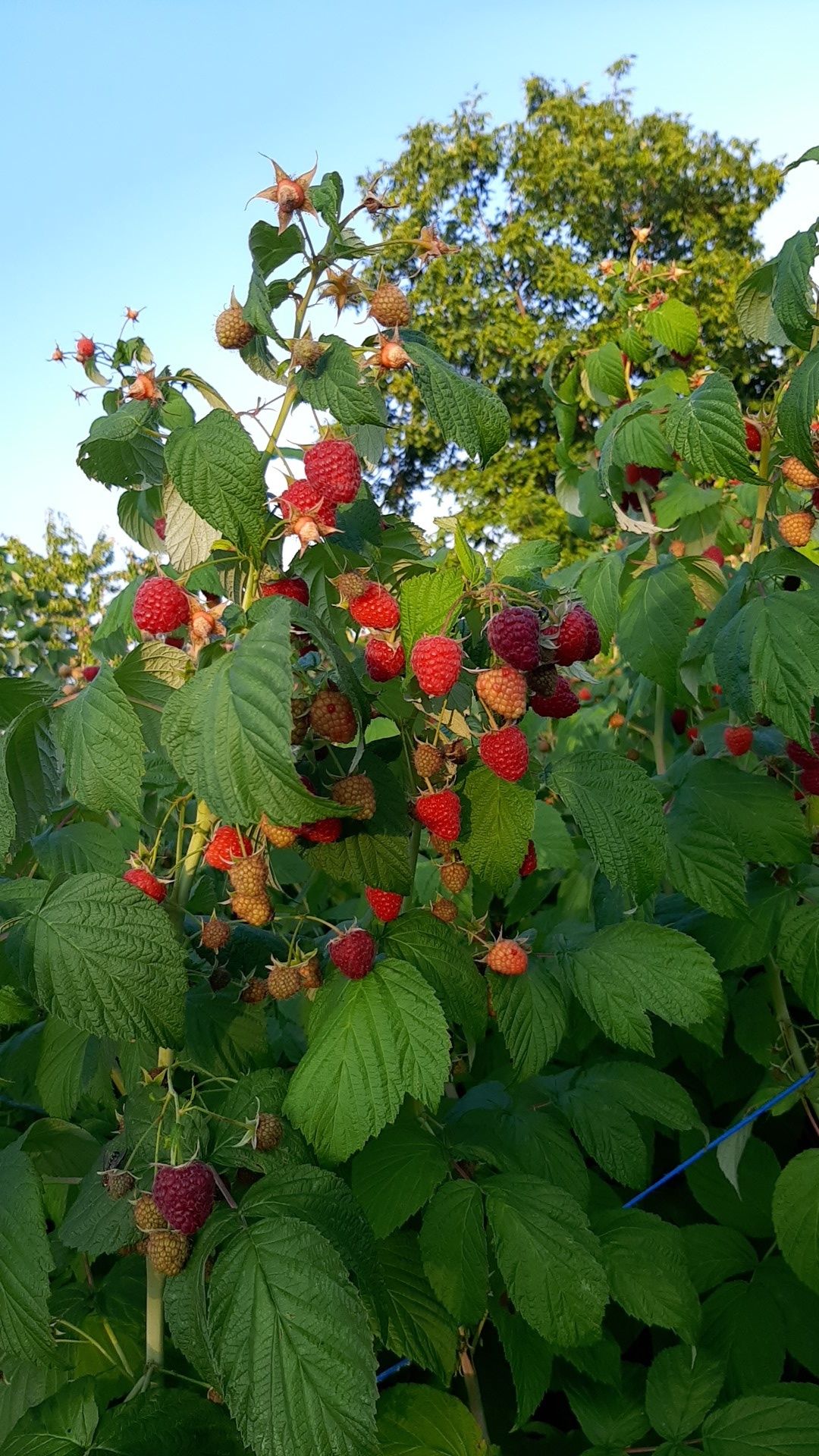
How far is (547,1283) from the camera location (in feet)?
3.75

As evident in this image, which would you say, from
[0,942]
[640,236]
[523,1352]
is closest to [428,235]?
[0,942]

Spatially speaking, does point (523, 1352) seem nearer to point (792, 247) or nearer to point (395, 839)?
point (395, 839)

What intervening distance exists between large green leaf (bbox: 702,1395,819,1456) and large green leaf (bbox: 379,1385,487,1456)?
0.29 metres

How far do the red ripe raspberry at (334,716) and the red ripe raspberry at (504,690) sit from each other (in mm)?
138

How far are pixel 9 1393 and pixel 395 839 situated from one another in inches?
29.8

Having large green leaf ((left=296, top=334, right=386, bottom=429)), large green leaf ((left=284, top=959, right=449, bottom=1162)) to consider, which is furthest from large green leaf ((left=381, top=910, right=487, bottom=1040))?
large green leaf ((left=296, top=334, right=386, bottom=429))

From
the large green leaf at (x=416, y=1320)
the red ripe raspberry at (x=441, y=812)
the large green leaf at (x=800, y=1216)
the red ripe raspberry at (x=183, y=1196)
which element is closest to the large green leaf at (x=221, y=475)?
the red ripe raspberry at (x=441, y=812)

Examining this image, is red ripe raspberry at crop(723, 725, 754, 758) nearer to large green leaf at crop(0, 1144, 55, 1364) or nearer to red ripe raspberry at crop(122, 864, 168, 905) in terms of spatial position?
red ripe raspberry at crop(122, 864, 168, 905)

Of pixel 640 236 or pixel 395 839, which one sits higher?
pixel 640 236

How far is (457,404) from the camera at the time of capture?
1102mm

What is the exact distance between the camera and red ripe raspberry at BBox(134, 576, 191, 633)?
980 mm

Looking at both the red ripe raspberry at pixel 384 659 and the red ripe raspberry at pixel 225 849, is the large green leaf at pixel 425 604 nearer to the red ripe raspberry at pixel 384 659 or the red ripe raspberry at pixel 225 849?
the red ripe raspberry at pixel 384 659

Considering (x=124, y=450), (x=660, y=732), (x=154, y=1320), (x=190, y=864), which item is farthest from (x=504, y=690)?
(x=660, y=732)

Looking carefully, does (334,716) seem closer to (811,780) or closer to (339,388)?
(339,388)
